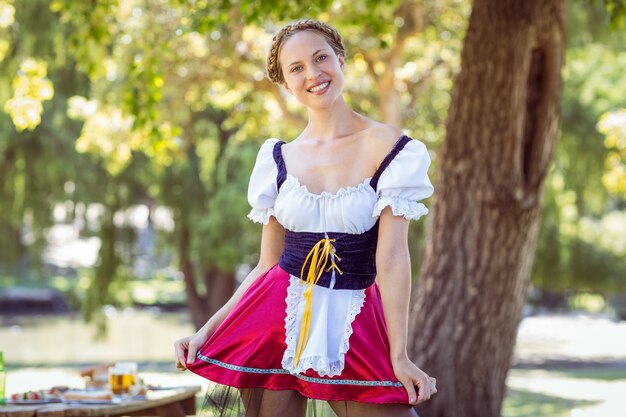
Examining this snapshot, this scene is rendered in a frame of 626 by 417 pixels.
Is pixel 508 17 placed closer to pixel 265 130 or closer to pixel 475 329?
pixel 475 329

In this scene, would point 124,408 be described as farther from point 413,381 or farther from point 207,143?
point 207,143

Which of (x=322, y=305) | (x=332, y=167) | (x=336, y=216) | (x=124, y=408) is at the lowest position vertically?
(x=124, y=408)

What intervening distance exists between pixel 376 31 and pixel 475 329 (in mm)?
2696

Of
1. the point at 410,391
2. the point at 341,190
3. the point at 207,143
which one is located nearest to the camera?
the point at 410,391

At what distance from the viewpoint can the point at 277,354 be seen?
2.63 meters

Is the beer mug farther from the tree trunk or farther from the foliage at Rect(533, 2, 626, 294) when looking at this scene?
the foliage at Rect(533, 2, 626, 294)

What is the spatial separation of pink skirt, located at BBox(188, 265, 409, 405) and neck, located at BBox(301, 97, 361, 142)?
0.35m

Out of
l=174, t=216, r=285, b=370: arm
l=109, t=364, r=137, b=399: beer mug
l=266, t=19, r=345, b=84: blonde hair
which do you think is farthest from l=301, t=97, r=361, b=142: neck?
l=109, t=364, r=137, b=399: beer mug

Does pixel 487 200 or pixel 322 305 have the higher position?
pixel 487 200

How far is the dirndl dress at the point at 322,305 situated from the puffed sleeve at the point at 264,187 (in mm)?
11

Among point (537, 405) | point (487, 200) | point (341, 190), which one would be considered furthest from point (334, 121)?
point (537, 405)

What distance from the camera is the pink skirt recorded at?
2.49 meters

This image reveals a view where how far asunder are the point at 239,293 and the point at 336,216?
0.35 m

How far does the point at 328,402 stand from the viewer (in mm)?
2600
